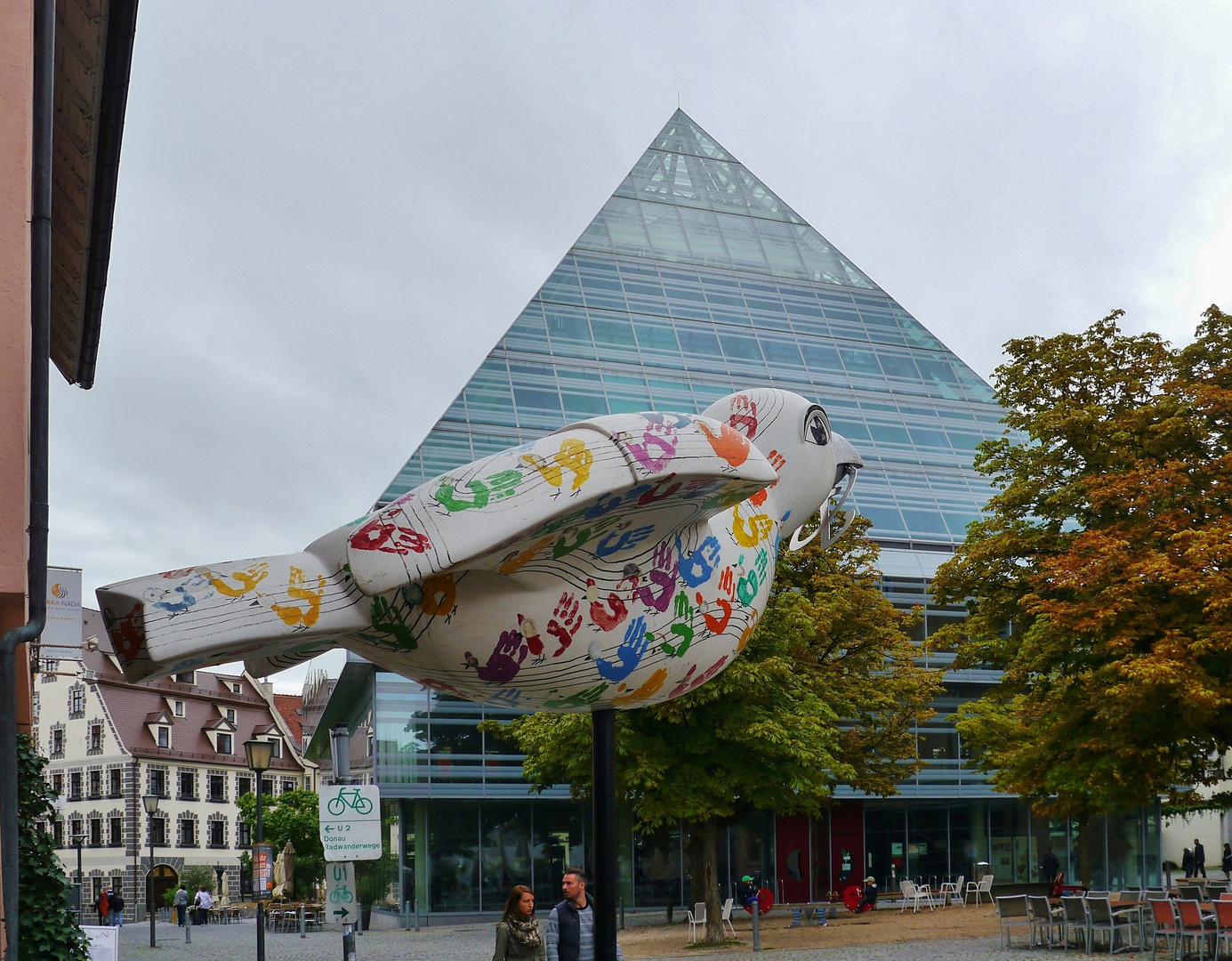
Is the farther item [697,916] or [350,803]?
[697,916]

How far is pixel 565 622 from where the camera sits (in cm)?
459

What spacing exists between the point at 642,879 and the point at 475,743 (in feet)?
19.1

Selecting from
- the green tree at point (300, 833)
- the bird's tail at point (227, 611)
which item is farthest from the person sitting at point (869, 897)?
the bird's tail at point (227, 611)

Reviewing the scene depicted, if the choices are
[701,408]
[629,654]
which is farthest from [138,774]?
[629,654]

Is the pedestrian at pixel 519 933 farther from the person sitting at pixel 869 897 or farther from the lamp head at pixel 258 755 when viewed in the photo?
the person sitting at pixel 869 897

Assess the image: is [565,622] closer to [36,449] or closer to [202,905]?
[36,449]

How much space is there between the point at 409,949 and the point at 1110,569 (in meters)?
15.1

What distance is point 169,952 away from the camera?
2822 centimetres

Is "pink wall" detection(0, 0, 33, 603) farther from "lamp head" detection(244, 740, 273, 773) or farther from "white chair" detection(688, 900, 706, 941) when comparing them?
"white chair" detection(688, 900, 706, 941)

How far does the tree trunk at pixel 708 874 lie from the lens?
74.2 ft

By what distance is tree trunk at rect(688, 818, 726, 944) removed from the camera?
2261cm

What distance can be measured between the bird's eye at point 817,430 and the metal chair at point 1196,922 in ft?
40.0

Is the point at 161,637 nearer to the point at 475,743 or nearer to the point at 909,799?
the point at 475,743

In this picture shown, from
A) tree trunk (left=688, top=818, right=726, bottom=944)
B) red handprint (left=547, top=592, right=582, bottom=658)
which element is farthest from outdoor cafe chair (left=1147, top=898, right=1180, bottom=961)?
red handprint (left=547, top=592, right=582, bottom=658)
